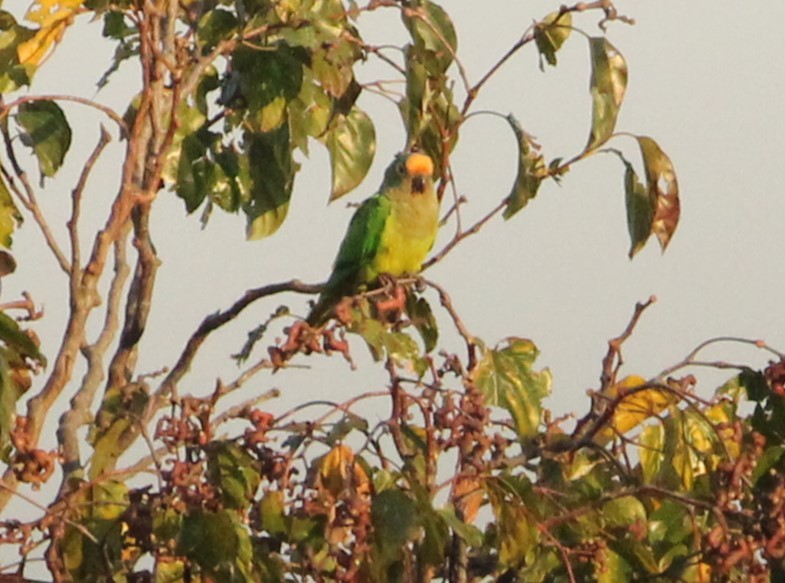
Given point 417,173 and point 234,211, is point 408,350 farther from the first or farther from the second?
point 417,173

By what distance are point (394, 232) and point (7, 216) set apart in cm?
195

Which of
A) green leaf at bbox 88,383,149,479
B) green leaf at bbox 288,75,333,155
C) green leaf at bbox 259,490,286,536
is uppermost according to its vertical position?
green leaf at bbox 288,75,333,155

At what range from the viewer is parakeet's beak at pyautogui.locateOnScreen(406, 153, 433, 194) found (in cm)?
407

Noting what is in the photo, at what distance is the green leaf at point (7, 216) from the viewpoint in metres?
2.33

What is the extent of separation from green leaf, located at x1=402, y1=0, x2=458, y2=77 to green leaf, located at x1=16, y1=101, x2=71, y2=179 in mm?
608

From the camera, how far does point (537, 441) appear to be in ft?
8.34

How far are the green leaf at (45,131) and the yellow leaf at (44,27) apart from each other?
0.19m

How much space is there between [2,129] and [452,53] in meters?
0.76

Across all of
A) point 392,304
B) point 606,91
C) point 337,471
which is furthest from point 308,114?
point 337,471

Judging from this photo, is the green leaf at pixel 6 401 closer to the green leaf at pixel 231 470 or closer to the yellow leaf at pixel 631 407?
the green leaf at pixel 231 470

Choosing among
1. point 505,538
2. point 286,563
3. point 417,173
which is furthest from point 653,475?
point 417,173

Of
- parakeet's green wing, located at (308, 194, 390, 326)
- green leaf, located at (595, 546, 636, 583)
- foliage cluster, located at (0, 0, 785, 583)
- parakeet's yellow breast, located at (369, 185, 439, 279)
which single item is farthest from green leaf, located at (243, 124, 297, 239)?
parakeet's yellow breast, located at (369, 185, 439, 279)

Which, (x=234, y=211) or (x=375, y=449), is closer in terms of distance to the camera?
(x=375, y=449)

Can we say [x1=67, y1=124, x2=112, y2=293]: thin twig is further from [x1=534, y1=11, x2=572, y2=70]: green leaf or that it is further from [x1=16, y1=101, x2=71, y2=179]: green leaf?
[x1=534, y1=11, x2=572, y2=70]: green leaf
